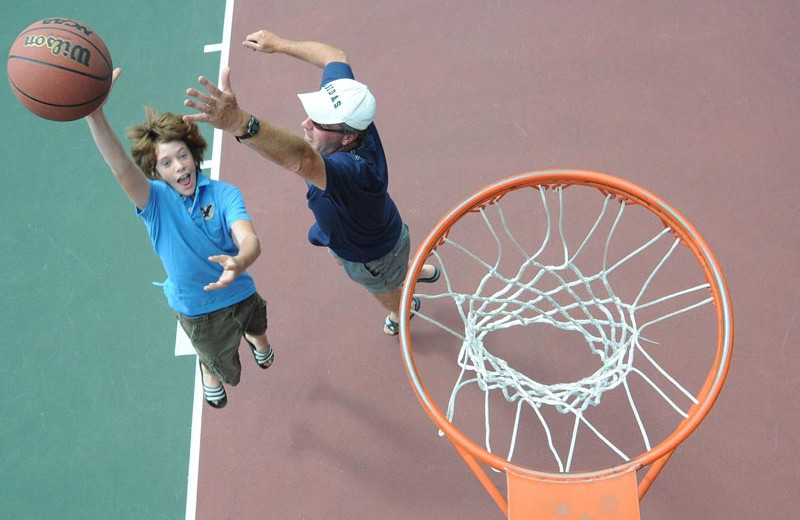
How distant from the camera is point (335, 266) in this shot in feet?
14.4

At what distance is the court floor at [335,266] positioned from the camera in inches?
150

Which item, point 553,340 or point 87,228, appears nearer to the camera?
point 553,340

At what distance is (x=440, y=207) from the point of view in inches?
178

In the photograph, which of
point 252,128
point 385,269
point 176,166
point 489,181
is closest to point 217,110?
point 252,128

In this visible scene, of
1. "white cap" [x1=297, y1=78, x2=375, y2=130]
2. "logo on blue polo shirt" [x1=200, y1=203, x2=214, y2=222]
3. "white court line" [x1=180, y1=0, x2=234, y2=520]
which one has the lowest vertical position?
"white court line" [x1=180, y1=0, x2=234, y2=520]

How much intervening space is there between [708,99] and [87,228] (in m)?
4.06

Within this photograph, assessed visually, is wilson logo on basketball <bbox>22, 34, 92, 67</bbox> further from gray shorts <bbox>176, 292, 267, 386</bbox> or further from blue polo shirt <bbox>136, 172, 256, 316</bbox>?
gray shorts <bbox>176, 292, 267, 386</bbox>

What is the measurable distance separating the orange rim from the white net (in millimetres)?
459

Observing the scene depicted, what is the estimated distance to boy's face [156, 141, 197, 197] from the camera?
3.03 meters

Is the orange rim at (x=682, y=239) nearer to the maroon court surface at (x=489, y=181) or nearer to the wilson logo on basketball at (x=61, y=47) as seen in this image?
the maroon court surface at (x=489, y=181)

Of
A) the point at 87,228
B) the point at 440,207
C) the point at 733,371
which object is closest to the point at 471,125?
the point at 440,207

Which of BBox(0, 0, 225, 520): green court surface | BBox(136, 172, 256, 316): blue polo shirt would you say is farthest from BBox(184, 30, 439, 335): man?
BBox(0, 0, 225, 520): green court surface

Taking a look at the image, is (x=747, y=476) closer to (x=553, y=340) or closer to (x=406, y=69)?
(x=553, y=340)

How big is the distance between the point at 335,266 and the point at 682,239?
2.08m
